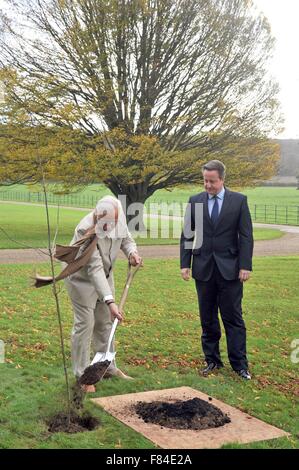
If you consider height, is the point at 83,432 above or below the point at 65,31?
below

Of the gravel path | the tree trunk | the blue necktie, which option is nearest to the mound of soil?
the blue necktie

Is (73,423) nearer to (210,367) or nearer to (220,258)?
(210,367)

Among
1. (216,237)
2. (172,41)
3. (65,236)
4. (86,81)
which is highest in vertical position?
(172,41)

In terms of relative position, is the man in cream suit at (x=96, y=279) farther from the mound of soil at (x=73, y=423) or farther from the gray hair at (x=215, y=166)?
the gray hair at (x=215, y=166)

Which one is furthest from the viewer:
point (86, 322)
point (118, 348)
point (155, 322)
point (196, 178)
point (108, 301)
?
point (196, 178)

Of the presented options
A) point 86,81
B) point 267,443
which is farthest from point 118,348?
point 86,81

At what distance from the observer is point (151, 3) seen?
26.0 metres

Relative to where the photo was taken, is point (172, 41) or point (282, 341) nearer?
point (282, 341)

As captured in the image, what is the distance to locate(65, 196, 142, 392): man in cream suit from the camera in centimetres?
550

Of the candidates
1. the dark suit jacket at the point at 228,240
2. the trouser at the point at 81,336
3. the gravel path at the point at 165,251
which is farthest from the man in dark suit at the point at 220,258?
the gravel path at the point at 165,251

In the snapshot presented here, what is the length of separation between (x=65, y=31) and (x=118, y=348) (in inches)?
821

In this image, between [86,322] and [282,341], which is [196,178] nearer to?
[282,341]

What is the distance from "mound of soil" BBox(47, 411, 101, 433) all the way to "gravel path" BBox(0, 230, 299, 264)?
1120 centimetres

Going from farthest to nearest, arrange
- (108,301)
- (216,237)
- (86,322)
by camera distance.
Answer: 1. (216,237)
2. (86,322)
3. (108,301)
